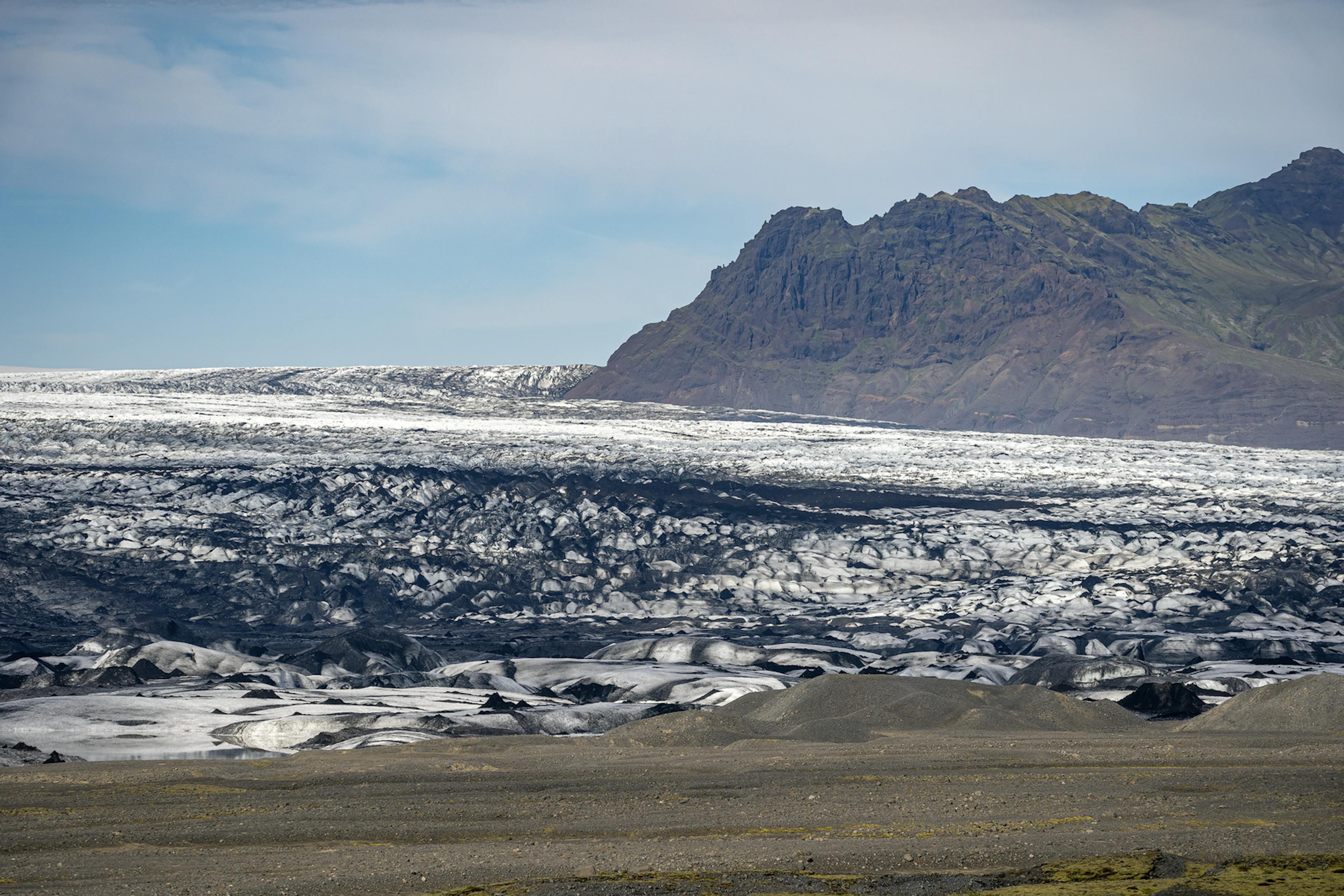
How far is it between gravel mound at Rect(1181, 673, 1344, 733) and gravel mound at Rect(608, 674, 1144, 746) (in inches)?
52.1

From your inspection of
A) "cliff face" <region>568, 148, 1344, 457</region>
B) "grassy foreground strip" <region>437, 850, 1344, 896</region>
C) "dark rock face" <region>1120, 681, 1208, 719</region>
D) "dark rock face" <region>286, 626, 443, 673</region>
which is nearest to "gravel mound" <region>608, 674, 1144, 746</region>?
"dark rock face" <region>1120, 681, 1208, 719</region>

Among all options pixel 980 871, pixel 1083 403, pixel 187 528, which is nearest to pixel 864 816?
pixel 980 871

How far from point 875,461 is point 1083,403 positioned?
10123 cm

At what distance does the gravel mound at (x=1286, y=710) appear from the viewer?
18.9m

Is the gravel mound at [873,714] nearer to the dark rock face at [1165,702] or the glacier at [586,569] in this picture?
the dark rock face at [1165,702]

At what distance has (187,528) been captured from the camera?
3734 cm

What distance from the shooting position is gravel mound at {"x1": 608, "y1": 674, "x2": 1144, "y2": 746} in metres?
19.2

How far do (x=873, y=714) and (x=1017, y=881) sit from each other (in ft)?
37.7

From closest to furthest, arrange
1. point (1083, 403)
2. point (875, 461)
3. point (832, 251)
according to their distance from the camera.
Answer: point (875, 461) < point (1083, 403) < point (832, 251)

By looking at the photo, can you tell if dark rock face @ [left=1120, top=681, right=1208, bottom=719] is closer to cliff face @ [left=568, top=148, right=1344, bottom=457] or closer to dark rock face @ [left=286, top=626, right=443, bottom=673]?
dark rock face @ [left=286, top=626, right=443, bottom=673]

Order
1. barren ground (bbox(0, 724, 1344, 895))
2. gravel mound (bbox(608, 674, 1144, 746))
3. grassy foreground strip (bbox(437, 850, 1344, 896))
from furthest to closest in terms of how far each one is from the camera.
A: 1. gravel mound (bbox(608, 674, 1144, 746))
2. barren ground (bbox(0, 724, 1344, 895))
3. grassy foreground strip (bbox(437, 850, 1344, 896))

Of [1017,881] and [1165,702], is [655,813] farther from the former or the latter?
[1165,702]

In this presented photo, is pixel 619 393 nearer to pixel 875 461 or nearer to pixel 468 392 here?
pixel 468 392

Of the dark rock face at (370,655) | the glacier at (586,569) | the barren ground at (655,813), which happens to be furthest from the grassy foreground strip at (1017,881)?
the dark rock face at (370,655)
